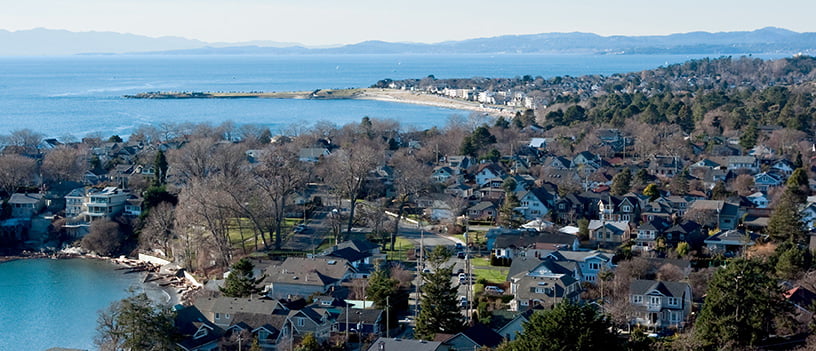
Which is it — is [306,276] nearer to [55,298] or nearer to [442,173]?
[55,298]

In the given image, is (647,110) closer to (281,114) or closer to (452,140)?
(452,140)

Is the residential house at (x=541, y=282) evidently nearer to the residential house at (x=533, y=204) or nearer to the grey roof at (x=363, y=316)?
the grey roof at (x=363, y=316)

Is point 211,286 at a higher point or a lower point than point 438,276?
lower

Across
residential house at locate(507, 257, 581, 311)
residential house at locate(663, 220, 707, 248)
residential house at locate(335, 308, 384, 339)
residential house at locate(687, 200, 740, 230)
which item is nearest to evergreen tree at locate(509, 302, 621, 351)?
residential house at locate(335, 308, 384, 339)

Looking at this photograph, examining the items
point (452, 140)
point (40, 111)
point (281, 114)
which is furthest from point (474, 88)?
point (452, 140)

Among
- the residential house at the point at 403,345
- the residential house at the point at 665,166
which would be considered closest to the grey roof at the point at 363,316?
the residential house at the point at 403,345

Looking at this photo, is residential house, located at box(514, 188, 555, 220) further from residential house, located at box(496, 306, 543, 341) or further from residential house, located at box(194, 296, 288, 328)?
residential house, located at box(194, 296, 288, 328)

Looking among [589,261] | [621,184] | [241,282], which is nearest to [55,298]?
[241,282]
